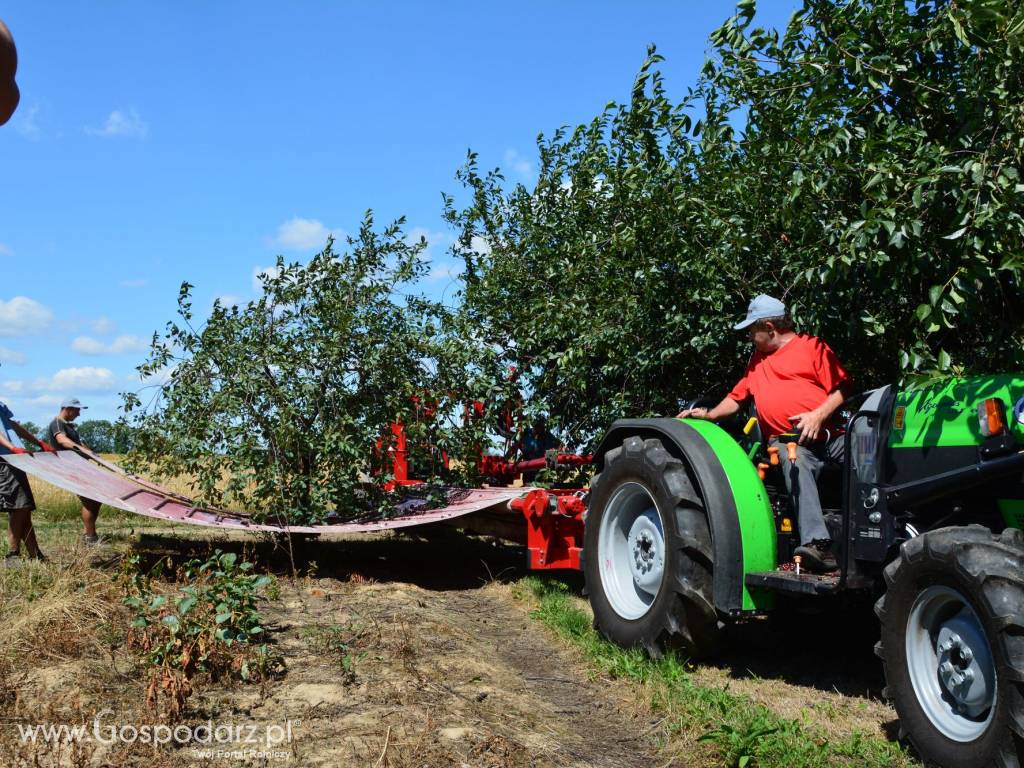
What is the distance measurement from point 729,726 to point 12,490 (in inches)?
229

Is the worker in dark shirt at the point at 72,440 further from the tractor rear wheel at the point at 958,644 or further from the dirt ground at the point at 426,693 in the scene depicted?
the tractor rear wheel at the point at 958,644

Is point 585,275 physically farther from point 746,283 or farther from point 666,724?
point 666,724

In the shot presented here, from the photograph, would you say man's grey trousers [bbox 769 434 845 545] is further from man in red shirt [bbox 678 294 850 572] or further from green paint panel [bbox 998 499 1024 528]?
green paint panel [bbox 998 499 1024 528]

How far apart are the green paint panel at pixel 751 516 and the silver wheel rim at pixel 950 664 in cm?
92

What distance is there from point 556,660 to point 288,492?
281 centimetres

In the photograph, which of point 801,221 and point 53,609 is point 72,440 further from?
point 801,221

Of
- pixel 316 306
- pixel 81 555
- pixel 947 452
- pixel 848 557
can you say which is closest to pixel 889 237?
pixel 947 452

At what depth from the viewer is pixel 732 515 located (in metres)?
4.38

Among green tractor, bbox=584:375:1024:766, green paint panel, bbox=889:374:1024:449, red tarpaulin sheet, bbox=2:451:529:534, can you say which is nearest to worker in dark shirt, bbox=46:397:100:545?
red tarpaulin sheet, bbox=2:451:529:534

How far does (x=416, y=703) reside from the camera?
392cm

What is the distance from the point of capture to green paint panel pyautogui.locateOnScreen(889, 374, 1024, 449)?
3559mm

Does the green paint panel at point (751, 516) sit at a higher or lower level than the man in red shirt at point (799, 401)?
lower

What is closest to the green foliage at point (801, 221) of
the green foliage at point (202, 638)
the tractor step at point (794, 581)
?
the tractor step at point (794, 581)

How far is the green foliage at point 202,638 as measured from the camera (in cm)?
390
